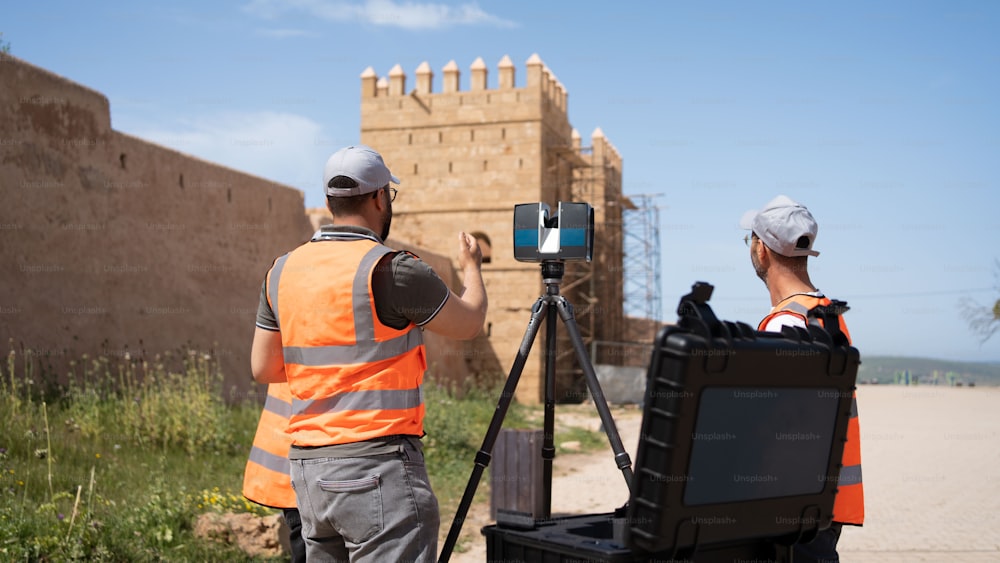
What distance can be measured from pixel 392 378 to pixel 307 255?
40 centimetres

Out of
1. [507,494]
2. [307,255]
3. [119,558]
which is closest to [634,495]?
[307,255]

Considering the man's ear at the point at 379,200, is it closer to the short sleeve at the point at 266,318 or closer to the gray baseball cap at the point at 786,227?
the short sleeve at the point at 266,318

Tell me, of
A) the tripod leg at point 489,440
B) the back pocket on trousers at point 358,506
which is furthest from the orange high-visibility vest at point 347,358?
the tripod leg at point 489,440

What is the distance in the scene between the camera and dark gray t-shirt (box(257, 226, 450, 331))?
86.6 inches

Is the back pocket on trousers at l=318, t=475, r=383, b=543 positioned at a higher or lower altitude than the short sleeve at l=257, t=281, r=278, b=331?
lower

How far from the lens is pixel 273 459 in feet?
9.77

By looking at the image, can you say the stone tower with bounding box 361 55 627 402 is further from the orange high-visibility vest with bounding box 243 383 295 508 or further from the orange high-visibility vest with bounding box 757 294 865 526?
the orange high-visibility vest with bounding box 757 294 865 526

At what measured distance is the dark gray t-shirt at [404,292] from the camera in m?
2.20

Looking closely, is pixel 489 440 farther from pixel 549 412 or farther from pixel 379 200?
pixel 379 200

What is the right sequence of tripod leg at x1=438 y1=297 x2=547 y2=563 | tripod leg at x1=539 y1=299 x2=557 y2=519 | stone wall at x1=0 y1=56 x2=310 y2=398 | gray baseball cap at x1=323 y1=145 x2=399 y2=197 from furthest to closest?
stone wall at x1=0 y1=56 x2=310 y2=398, tripod leg at x1=539 y1=299 x2=557 y2=519, tripod leg at x1=438 y1=297 x2=547 y2=563, gray baseball cap at x1=323 y1=145 x2=399 y2=197

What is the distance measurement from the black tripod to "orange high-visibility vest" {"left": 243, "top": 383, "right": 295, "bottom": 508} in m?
0.59

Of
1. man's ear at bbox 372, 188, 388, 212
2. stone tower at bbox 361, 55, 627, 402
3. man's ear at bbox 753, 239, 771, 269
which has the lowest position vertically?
man's ear at bbox 753, 239, 771, 269

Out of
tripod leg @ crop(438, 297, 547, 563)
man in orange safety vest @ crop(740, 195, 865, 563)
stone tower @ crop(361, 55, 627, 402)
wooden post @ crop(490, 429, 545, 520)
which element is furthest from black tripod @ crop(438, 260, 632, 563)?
stone tower @ crop(361, 55, 627, 402)

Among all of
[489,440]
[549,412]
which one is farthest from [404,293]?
[549,412]
